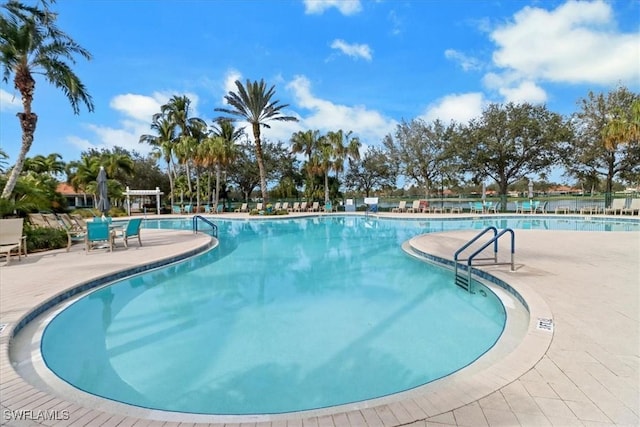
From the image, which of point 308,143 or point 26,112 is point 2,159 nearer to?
point 26,112

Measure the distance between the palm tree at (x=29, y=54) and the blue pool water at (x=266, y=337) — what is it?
8364 millimetres

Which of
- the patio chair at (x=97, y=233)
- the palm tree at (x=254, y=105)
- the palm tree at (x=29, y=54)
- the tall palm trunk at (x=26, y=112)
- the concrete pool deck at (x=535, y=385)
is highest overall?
the palm tree at (x=254, y=105)

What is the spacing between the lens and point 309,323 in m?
4.64

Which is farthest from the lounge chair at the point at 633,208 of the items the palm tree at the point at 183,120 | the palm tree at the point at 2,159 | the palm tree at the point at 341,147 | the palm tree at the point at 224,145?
the palm tree at the point at 183,120

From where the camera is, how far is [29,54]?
1086cm

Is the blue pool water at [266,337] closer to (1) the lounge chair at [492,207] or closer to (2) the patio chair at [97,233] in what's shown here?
(2) the patio chair at [97,233]

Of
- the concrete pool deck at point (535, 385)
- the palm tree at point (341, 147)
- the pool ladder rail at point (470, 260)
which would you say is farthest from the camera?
the palm tree at point (341, 147)

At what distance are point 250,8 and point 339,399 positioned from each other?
14752 millimetres

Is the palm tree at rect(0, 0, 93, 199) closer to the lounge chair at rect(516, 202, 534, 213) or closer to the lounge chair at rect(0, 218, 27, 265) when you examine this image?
the lounge chair at rect(0, 218, 27, 265)

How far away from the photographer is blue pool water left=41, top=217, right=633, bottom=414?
10.0 feet

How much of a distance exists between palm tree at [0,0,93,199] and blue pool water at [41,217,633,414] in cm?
836

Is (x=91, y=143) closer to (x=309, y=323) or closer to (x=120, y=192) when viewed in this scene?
(x=120, y=192)

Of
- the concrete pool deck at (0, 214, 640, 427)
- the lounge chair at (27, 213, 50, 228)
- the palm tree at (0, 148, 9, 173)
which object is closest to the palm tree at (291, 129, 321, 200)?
the palm tree at (0, 148, 9, 173)

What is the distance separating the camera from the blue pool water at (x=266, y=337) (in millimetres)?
3055
